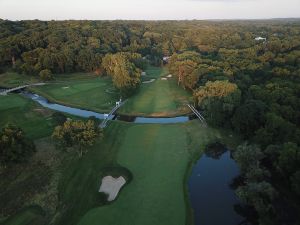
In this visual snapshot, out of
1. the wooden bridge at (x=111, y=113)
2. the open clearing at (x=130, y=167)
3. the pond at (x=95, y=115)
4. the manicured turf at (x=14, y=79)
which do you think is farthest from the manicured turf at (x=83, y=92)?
the manicured turf at (x=14, y=79)

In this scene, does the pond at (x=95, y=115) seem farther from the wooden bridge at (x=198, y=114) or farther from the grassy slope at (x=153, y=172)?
the grassy slope at (x=153, y=172)

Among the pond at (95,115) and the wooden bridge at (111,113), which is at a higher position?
the wooden bridge at (111,113)

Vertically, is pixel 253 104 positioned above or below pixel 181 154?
above

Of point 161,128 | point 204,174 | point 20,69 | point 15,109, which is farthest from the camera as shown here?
point 20,69

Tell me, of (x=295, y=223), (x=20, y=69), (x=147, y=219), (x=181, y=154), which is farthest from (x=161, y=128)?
(x=20, y=69)

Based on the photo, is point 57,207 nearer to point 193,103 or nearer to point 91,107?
point 91,107

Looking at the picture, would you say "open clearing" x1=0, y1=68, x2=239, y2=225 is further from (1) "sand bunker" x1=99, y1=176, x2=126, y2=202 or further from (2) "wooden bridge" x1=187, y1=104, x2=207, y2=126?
(2) "wooden bridge" x1=187, y1=104, x2=207, y2=126
